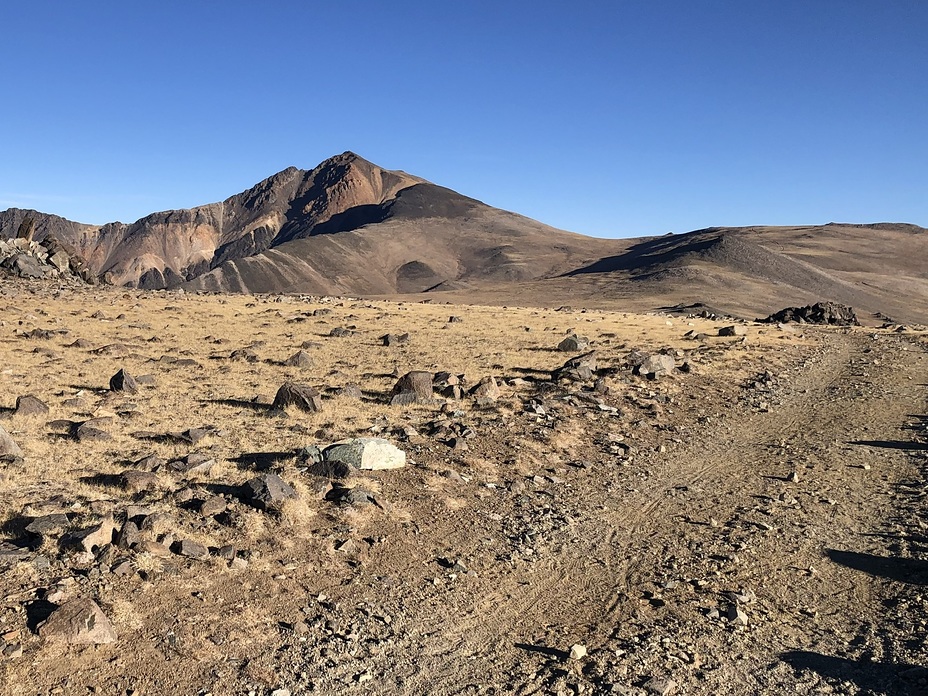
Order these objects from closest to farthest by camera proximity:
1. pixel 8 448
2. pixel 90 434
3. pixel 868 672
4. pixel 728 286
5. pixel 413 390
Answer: pixel 868 672
pixel 8 448
pixel 90 434
pixel 413 390
pixel 728 286

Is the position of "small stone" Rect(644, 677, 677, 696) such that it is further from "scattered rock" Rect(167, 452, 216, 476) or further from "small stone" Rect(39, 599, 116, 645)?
"scattered rock" Rect(167, 452, 216, 476)

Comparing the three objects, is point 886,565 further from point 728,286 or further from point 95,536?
point 728,286

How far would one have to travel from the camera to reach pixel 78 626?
22.5 feet

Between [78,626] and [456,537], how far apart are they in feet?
17.4

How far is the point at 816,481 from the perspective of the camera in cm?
1288

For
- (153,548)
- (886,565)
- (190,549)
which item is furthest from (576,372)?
(153,548)

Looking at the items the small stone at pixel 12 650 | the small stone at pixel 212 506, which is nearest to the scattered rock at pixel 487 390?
the small stone at pixel 212 506

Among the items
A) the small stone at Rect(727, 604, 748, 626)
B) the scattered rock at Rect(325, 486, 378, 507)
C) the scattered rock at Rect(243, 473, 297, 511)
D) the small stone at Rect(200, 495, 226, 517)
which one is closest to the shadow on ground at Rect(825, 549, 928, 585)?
the small stone at Rect(727, 604, 748, 626)

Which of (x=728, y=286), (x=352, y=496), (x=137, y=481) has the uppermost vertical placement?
(x=728, y=286)

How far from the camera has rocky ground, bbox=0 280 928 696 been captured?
6.84m

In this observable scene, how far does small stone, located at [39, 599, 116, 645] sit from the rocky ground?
0.9 inches

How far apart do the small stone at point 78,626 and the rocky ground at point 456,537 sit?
0.02 metres

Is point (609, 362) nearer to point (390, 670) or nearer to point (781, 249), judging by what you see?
point (390, 670)

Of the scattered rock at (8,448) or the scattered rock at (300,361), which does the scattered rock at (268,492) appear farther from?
the scattered rock at (300,361)
